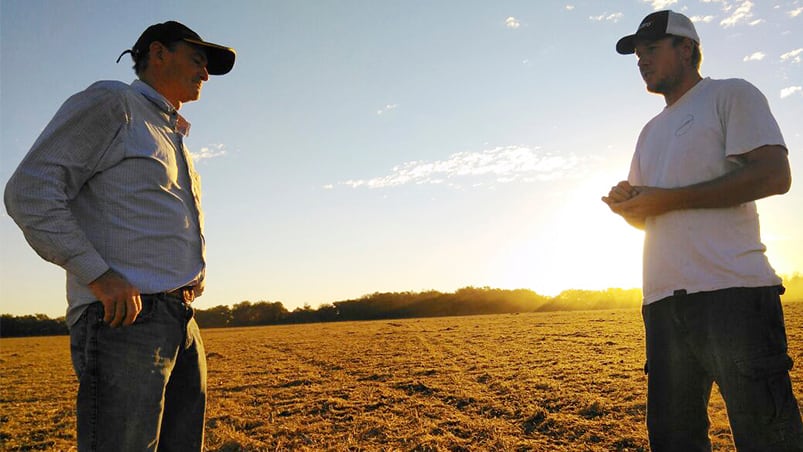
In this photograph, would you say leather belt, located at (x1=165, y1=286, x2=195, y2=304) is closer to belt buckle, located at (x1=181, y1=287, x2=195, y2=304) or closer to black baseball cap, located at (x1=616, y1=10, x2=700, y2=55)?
belt buckle, located at (x1=181, y1=287, x2=195, y2=304)

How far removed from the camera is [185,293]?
2.35 m

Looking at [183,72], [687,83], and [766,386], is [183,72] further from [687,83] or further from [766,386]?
[766,386]

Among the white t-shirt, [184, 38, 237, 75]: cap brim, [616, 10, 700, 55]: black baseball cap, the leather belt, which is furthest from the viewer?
[184, 38, 237, 75]: cap brim

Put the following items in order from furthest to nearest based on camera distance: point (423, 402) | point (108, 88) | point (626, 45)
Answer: point (423, 402) < point (626, 45) < point (108, 88)

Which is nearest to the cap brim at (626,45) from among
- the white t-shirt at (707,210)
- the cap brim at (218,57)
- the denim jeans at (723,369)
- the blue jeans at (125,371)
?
the white t-shirt at (707,210)

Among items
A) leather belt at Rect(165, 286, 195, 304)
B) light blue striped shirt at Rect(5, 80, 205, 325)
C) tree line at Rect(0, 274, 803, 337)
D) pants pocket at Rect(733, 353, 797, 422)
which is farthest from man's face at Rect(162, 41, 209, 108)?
tree line at Rect(0, 274, 803, 337)

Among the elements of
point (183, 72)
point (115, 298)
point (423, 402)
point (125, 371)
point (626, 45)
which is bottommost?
Result: point (423, 402)

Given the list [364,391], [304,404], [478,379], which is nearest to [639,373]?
[478,379]

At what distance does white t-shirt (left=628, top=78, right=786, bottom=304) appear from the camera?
2168mm

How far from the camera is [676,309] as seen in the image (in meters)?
2.29

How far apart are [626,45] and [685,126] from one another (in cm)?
69

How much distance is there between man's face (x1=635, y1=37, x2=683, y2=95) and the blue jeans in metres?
2.47

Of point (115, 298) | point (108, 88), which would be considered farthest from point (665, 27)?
point (115, 298)

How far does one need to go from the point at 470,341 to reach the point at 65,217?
53.4 ft
